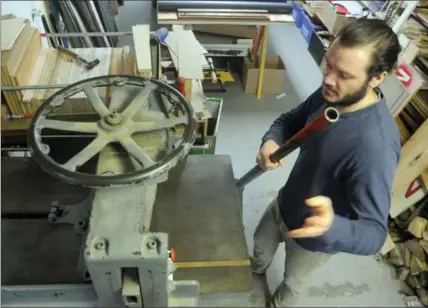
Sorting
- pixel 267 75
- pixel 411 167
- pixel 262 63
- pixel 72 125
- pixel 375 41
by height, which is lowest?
pixel 267 75

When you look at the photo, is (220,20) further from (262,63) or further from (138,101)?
(138,101)

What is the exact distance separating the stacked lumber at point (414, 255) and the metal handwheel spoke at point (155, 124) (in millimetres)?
1490

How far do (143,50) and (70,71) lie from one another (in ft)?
1.10

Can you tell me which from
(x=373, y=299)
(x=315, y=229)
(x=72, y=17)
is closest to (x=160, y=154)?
(x=315, y=229)

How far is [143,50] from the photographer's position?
59.2 inches

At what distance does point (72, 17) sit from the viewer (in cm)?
259

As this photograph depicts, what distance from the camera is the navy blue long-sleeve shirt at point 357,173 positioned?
101 cm

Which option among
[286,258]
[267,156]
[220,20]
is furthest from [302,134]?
[220,20]

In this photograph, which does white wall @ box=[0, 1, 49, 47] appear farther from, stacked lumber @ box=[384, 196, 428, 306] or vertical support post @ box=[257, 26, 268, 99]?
stacked lumber @ box=[384, 196, 428, 306]

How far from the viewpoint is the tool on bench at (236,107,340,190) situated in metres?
0.85

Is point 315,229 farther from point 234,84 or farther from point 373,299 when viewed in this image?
point 234,84

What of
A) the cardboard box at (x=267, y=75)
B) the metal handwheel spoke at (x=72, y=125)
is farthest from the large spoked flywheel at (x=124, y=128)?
the cardboard box at (x=267, y=75)

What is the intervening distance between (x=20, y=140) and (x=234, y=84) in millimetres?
1758

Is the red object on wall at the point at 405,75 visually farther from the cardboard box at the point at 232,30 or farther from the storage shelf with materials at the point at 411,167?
the cardboard box at the point at 232,30
